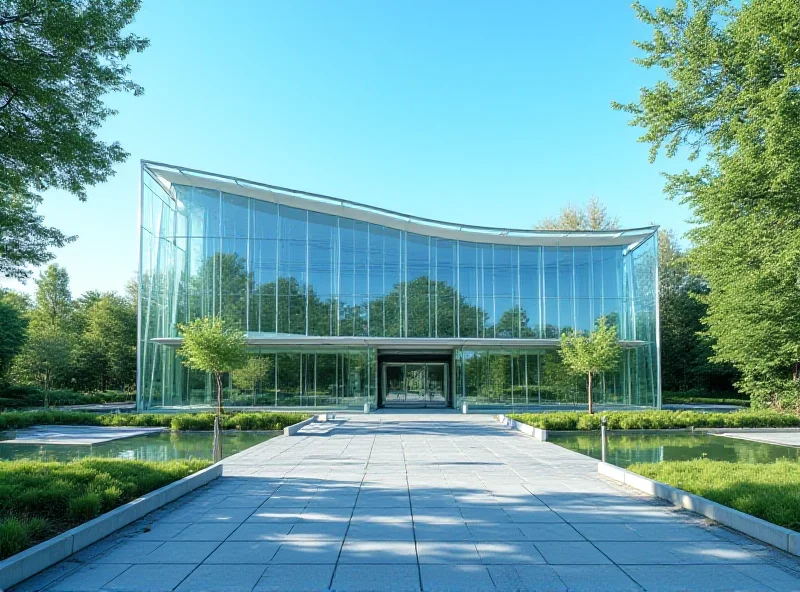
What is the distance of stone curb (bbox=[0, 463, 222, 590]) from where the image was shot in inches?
222

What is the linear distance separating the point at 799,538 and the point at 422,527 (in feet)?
14.0

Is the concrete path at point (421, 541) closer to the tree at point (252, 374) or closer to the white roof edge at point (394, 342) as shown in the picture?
the white roof edge at point (394, 342)

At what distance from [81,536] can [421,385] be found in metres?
35.1

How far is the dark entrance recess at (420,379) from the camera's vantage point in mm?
41062

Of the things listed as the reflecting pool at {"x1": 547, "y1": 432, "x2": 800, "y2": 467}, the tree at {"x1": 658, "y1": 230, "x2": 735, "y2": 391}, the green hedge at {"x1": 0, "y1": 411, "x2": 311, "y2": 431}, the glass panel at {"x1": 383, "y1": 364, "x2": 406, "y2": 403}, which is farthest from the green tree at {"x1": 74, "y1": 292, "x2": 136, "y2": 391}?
the tree at {"x1": 658, "y1": 230, "x2": 735, "y2": 391}

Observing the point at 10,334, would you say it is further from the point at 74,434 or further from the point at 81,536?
the point at 81,536

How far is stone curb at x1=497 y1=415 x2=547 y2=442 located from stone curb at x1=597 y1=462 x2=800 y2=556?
8.25 m

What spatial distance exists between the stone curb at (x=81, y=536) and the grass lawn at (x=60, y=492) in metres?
0.21

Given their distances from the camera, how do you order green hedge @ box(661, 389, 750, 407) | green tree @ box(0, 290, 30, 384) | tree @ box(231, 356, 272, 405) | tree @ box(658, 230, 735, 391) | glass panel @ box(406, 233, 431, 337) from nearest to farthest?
tree @ box(231, 356, 272, 405) → glass panel @ box(406, 233, 431, 337) → green tree @ box(0, 290, 30, 384) → green hedge @ box(661, 389, 750, 407) → tree @ box(658, 230, 735, 391)

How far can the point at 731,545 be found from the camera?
695 cm

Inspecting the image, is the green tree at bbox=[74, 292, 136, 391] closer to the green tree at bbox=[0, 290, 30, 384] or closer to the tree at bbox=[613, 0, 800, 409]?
the green tree at bbox=[0, 290, 30, 384]

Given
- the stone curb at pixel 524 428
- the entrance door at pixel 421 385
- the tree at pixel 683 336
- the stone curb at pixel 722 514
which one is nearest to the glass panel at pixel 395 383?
the entrance door at pixel 421 385

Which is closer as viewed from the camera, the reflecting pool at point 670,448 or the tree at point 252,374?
the reflecting pool at point 670,448

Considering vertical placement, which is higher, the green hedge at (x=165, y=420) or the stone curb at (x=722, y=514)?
the stone curb at (x=722, y=514)
